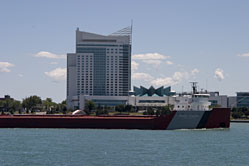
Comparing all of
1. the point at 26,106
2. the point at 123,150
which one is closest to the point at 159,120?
the point at 123,150

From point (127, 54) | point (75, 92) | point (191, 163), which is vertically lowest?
point (191, 163)

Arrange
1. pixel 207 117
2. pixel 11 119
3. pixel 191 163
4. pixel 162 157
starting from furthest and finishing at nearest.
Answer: pixel 11 119 < pixel 207 117 < pixel 162 157 < pixel 191 163

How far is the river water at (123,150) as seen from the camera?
42656mm

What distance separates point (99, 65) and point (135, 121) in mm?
104105

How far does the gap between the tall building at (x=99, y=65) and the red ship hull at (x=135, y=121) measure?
93665 mm

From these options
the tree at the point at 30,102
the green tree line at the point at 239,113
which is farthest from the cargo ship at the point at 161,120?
the tree at the point at 30,102

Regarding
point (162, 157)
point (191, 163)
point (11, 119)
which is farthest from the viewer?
point (11, 119)

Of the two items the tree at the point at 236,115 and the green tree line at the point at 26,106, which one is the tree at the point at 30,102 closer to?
the green tree line at the point at 26,106

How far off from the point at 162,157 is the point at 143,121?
3235 cm

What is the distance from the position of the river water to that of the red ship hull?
328 inches

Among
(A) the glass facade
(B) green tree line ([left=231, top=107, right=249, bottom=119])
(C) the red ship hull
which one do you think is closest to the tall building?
(A) the glass facade

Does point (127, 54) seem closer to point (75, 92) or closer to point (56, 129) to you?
point (75, 92)

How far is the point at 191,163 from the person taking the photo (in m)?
42.1

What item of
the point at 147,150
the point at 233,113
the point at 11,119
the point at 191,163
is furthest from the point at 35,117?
the point at 233,113
